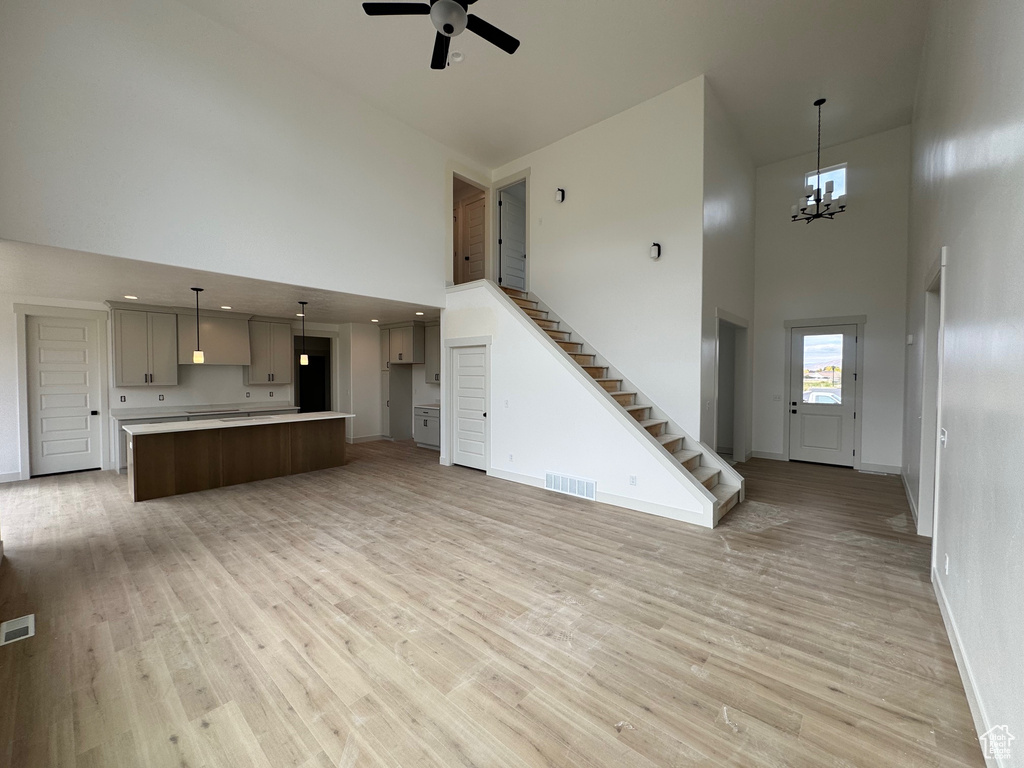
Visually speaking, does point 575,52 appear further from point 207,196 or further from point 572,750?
point 572,750

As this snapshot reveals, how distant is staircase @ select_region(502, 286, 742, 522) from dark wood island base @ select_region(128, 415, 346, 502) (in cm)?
393

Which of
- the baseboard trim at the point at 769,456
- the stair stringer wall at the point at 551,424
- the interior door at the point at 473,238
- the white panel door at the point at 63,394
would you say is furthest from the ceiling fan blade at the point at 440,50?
the baseboard trim at the point at 769,456

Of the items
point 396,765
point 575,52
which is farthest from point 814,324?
point 396,765

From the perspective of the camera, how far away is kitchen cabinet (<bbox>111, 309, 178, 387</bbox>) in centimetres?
642

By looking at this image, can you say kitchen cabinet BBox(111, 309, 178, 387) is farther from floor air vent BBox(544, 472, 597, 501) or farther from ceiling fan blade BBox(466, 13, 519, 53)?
ceiling fan blade BBox(466, 13, 519, 53)

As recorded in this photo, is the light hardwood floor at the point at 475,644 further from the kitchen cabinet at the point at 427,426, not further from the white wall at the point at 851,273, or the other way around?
the kitchen cabinet at the point at 427,426

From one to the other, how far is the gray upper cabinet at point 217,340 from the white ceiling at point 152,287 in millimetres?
394

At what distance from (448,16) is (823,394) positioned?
7.29 meters

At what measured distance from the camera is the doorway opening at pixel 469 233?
341 inches

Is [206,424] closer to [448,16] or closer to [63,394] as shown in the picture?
[63,394]

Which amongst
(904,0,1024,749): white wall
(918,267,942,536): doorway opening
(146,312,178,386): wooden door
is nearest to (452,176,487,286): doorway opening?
(146,312,178,386): wooden door

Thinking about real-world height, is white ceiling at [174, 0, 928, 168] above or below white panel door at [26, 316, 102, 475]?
above

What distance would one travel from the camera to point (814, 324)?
6762 mm

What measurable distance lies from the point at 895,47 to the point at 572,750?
7.11 metres
